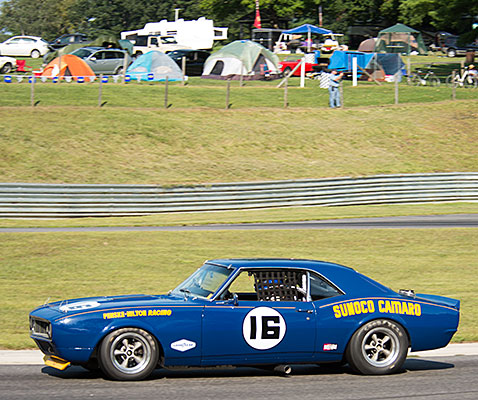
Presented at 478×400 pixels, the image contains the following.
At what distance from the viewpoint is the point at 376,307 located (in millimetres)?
7574

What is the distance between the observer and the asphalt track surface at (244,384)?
6.48m

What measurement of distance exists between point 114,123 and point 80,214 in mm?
10163

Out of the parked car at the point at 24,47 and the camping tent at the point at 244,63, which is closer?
the camping tent at the point at 244,63

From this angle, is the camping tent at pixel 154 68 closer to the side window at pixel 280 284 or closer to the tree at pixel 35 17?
the side window at pixel 280 284

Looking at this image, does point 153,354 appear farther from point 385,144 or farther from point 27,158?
point 385,144

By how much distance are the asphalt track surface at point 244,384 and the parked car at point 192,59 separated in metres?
35.6

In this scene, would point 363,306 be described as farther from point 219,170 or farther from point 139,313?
point 219,170

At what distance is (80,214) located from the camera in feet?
67.5

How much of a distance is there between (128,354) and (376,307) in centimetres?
258

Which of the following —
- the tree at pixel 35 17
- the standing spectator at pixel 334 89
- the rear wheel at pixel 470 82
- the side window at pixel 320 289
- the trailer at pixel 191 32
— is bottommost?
the side window at pixel 320 289

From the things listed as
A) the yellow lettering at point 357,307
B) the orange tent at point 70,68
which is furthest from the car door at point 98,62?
the yellow lettering at point 357,307

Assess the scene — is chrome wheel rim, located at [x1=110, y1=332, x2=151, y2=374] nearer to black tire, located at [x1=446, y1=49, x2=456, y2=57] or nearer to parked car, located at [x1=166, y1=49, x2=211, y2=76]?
parked car, located at [x1=166, y1=49, x2=211, y2=76]

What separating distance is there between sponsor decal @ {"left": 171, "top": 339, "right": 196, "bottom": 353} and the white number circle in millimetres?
525

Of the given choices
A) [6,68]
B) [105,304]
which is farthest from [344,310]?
[6,68]
